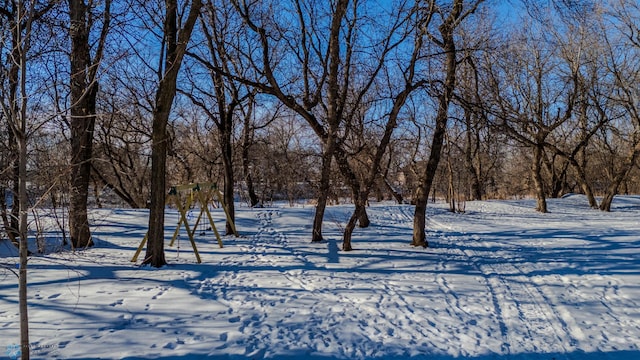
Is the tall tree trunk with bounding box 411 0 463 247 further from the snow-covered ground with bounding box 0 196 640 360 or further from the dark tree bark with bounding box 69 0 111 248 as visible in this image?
the dark tree bark with bounding box 69 0 111 248

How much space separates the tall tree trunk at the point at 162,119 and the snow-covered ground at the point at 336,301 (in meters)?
0.41

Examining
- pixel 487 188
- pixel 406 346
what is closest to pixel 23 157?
pixel 406 346

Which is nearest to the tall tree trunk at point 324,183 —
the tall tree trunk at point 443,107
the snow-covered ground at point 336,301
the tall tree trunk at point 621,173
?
the snow-covered ground at point 336,301

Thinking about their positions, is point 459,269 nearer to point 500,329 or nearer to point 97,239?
point 500,329

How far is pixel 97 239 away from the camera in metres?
8.95

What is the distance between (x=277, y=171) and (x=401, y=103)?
1645cm

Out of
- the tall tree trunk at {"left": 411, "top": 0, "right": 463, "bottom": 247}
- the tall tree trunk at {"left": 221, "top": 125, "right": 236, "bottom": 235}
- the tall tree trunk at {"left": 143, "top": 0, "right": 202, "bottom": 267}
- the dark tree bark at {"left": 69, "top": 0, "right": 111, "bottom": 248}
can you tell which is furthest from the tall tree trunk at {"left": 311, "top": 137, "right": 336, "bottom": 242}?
the dark tree bark at {"left": 69, "top": 0, "right": 111, "bottom": 248}

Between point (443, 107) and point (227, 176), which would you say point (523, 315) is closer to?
point (443, 107)

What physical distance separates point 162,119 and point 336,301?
3.82m

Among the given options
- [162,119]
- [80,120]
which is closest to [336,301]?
[162,119]

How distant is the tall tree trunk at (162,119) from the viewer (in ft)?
21.8

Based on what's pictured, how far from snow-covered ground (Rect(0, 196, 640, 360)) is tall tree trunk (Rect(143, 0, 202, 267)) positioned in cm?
41

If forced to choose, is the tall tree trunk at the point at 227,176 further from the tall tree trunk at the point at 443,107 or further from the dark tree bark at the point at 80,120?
the tall tree trunk at the point at 443,107

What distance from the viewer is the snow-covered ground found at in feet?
12.9
